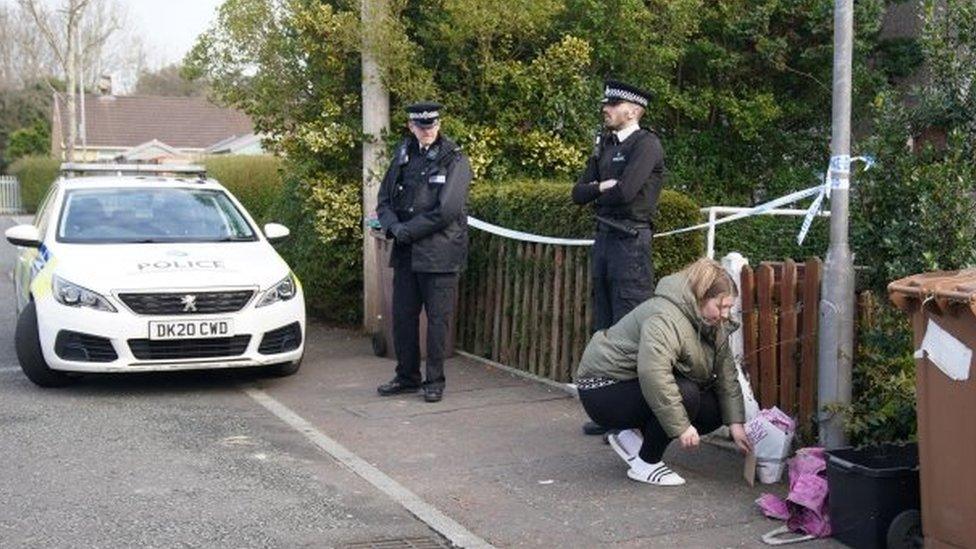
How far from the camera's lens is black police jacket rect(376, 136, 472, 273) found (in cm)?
828

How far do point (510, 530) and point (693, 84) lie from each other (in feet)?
29.3

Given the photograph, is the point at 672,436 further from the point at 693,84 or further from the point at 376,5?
the point at 693,84

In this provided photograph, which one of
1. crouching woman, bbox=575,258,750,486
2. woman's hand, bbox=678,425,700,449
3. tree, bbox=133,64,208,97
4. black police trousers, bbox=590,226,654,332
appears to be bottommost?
woman's hand, bbox=678,425,700,449

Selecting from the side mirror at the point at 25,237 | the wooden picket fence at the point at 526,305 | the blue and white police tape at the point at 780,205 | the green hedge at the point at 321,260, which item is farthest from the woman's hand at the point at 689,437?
A: the green hedge at the point at 321,260

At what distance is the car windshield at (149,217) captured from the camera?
9.51 meters

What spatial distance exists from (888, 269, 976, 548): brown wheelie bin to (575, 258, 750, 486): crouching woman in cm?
111

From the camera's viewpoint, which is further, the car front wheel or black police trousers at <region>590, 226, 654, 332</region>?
the car front wheel

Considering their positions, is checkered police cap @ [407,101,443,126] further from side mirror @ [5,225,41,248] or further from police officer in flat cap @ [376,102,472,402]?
side mirror @ [5,225,41,248]

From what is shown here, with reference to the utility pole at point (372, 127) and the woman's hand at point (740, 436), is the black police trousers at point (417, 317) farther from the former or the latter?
the woman's hand at point (740, 436)

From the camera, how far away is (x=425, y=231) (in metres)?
8.27

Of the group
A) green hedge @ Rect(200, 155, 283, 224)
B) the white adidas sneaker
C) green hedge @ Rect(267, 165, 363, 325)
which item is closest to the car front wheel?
green hedge @ Rect(267, 165, 363, 325)

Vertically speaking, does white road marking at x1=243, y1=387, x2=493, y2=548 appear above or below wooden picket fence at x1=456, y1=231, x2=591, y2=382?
below

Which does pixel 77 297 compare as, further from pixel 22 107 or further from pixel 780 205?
pixel 22 107

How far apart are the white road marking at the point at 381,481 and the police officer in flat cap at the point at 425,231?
83 cm
